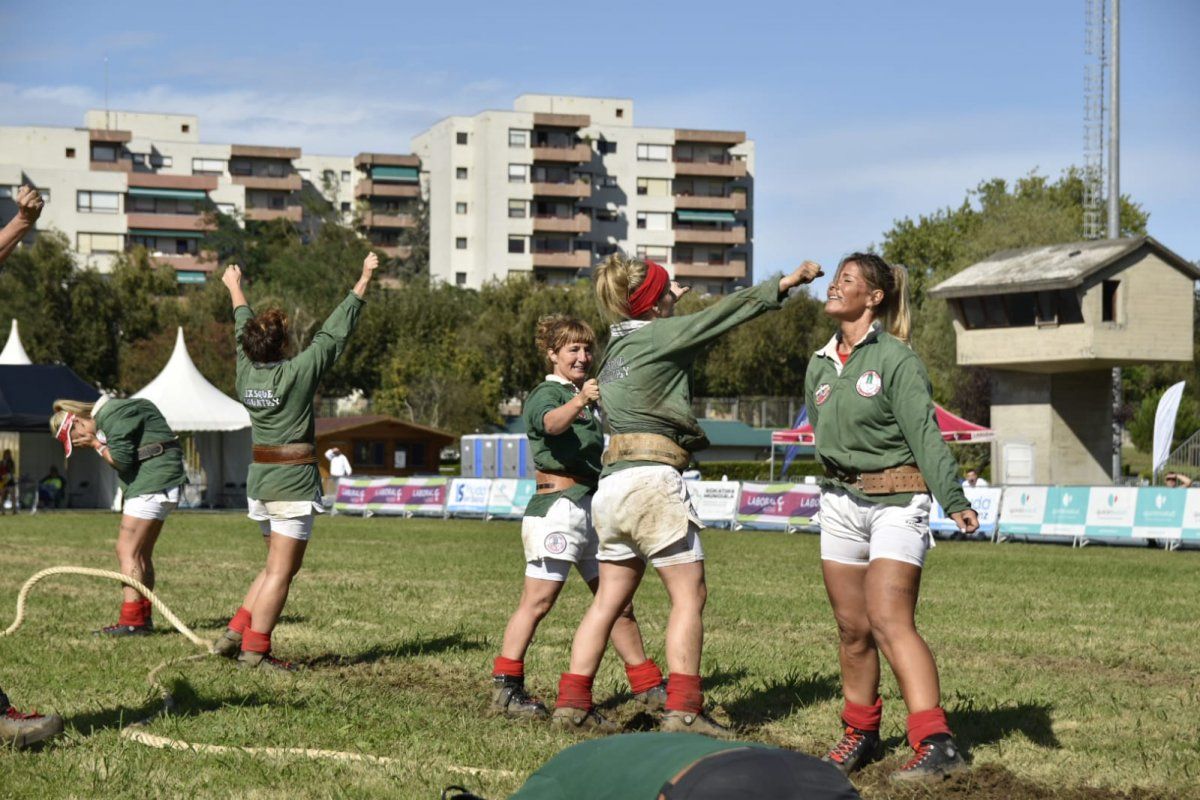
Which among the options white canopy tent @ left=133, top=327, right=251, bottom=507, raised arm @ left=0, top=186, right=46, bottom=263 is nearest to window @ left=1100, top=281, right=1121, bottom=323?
white canopy tent @ left=133, top=327, right=251, bottom=507

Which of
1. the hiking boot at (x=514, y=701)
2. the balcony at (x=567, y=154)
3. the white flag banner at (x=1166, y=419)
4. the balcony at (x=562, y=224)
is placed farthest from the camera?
the balcony at (x=562, y=224)

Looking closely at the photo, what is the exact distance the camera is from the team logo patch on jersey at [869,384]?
6051 mm

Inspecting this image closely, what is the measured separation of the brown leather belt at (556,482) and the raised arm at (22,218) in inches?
107

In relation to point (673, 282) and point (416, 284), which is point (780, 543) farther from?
point (416, 284)

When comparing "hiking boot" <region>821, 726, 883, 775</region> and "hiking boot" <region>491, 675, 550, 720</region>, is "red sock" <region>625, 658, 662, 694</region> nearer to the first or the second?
"hiking boot" <region>491, 675, 550, 720</region>

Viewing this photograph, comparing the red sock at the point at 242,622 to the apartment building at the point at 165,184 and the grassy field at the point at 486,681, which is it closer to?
the grassy field at the point at 486,681

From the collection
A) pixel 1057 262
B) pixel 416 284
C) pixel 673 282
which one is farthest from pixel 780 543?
pixel 416 284

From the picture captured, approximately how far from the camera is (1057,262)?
4959cm

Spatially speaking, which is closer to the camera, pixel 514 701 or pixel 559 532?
pixel 514 701

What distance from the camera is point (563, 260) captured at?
123438mm

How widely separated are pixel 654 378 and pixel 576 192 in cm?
11709

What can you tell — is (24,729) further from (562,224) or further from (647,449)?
(562,224)

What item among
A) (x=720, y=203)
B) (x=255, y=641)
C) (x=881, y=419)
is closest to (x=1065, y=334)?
(x=255, y=641)

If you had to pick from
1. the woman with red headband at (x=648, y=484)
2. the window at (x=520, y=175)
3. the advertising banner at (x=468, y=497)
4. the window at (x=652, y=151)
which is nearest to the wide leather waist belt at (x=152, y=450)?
the woman with red headband at (x=648, y=484)
